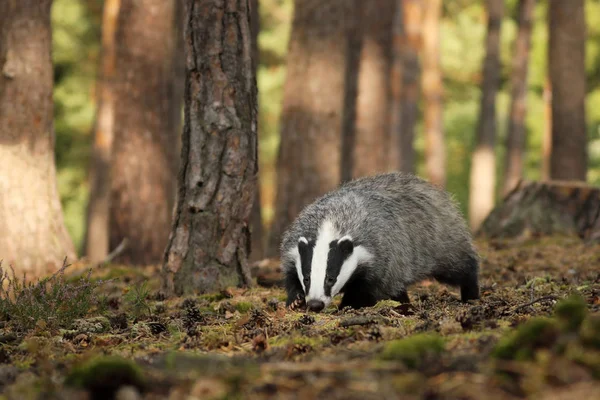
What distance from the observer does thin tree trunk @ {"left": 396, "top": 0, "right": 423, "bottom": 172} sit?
21391 mm

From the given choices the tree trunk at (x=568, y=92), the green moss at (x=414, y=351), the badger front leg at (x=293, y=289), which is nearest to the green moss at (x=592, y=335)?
the green moss at (x=414, y=351)

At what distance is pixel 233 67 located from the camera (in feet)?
24.6

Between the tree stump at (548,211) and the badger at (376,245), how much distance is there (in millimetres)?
4355

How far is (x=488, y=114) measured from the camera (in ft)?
76.8

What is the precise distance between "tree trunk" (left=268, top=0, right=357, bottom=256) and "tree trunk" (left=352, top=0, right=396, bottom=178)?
14.3ft

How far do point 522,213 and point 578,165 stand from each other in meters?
2.99

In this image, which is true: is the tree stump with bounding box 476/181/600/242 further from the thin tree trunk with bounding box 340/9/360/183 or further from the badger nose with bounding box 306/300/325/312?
the badger nose with bounding box 306/300/325/312

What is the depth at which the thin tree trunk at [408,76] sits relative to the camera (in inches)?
842

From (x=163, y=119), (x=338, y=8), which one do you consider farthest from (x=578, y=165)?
(x=163, y=119)

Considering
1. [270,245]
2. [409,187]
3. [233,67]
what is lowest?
[270,245]

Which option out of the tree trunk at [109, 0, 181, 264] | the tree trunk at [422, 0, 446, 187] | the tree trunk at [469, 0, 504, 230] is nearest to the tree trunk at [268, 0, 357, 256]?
the tree trunk at [109, 0, 181, 264]

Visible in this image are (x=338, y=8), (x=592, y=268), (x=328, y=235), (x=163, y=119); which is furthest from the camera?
(x=163, y=119)

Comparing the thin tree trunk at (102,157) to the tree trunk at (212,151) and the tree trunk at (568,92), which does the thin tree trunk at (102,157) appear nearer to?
the tree trunk at (568,92)

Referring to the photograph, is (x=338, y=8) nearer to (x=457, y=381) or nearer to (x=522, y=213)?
(x=522, y=213)
